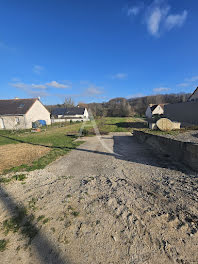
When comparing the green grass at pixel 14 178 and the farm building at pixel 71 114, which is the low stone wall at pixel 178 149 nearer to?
the green grass at pixel 14 178

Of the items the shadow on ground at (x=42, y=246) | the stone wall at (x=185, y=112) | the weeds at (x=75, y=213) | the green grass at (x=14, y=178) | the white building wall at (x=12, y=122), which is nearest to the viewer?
the shadow on ground at (x=42, y=246)

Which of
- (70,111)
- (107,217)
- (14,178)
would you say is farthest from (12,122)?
(107,217)

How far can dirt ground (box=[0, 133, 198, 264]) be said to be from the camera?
1915mm

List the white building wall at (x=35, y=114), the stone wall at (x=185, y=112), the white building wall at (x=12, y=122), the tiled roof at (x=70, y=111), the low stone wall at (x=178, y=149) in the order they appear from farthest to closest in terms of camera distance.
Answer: the tiled roof at (x=70, y=111) < the white building wall at (x=35, y=114) < the white building wall at (x=12, y=122) < the stone wall at (x=185, y=112) < the low stone wall at (x=178, y=149)

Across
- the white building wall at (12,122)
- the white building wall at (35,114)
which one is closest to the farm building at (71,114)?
the white building wall at (35,114)

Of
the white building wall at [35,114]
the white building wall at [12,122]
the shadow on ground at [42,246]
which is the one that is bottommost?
the shadow on ground at [42,246]

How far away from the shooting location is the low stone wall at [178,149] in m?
4.63

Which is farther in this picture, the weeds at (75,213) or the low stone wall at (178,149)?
the low stone wall at (178,149)

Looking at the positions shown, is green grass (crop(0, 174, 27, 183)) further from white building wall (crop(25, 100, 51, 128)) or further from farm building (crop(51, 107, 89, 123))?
farm building (crop(51, 107, 89, 123))

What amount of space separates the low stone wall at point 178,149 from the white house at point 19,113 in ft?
78.8

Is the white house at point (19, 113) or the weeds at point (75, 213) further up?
the white house at point (19, 113)

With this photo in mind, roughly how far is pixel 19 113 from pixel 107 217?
89.1ft

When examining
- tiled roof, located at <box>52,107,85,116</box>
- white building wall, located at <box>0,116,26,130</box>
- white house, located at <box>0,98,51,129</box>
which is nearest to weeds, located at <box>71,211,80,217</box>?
white house, located at <box>0,98,51,129</box>

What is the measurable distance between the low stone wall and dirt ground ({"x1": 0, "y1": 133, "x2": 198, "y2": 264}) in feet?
1.71
